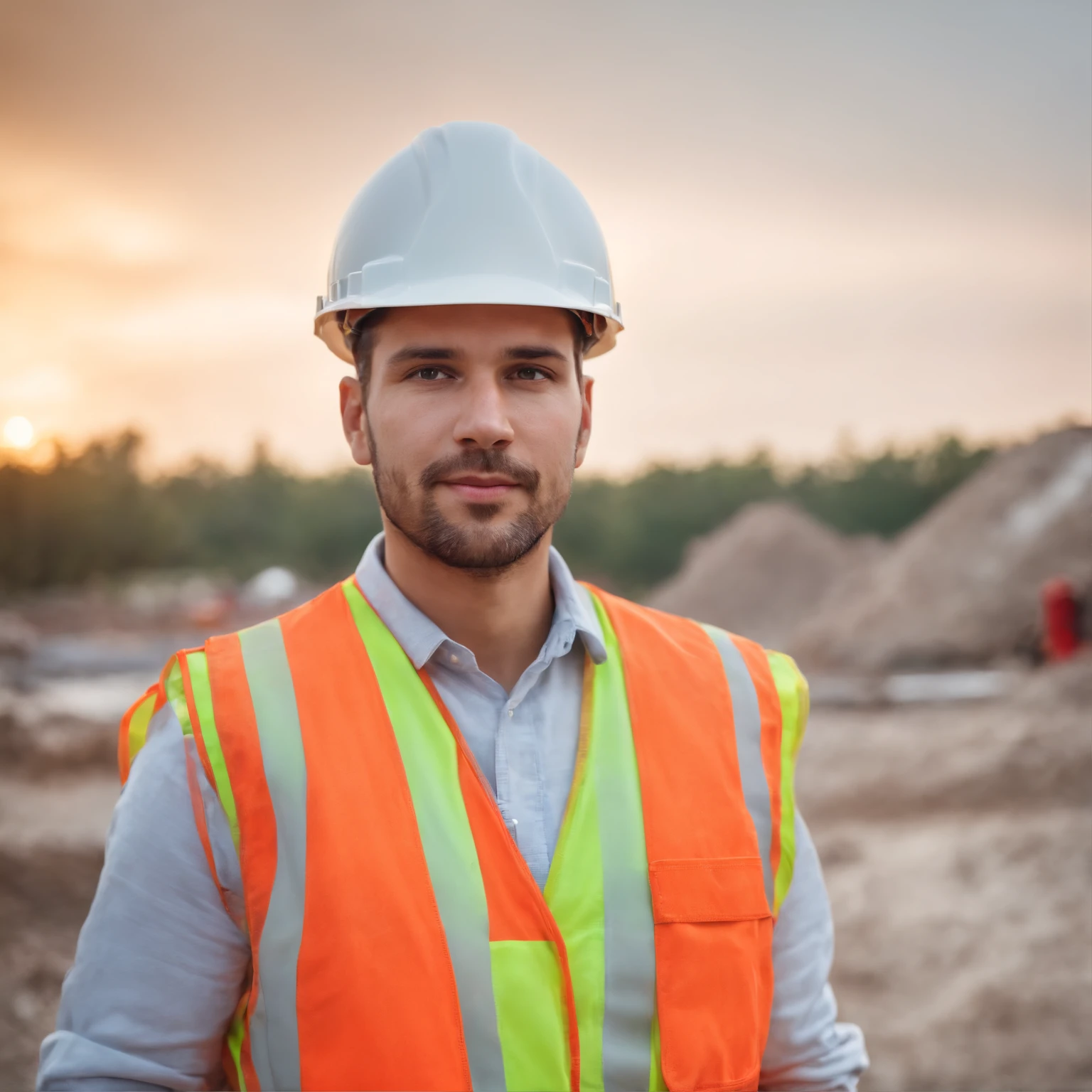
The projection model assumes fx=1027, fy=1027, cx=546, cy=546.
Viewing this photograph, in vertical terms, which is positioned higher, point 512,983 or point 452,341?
point 452,341

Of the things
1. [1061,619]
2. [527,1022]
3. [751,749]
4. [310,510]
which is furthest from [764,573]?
[527,1022]

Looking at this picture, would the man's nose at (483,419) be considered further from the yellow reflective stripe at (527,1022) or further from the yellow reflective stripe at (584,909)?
the yellow reflective stripe at (527,1022)

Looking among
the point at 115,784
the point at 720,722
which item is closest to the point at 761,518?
the point at 115,784

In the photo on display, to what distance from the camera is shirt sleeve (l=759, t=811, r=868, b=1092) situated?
1.89 metres

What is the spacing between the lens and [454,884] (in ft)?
5.34

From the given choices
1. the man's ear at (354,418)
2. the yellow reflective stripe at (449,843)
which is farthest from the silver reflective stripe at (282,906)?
the man's ear at (354,418)

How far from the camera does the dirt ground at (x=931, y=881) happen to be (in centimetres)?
538

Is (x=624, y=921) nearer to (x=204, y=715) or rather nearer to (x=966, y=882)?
(x=204, y=715)

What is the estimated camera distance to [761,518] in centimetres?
Answer: 2277

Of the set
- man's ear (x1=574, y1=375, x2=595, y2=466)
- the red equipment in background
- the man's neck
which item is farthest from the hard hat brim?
the red equipment in background

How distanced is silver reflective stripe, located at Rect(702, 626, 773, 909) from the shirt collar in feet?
0.86

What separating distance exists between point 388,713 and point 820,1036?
3.30 feet

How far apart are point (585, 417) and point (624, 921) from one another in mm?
981

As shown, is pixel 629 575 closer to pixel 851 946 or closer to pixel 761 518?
pixel 761 518
